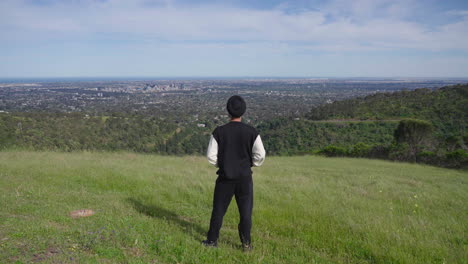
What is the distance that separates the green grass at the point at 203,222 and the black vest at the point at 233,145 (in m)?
1.05

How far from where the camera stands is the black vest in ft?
13.4

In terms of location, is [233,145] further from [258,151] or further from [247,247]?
[247,247]

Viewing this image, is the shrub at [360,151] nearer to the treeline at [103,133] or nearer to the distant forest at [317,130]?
the distant forest at [317,130]

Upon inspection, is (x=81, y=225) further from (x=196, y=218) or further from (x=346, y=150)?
(x=346, y=150)

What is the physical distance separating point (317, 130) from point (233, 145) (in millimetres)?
48042

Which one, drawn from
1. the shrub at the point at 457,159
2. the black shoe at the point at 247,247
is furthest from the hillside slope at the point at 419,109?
the black shoe at the point at 247,247

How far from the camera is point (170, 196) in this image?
759 centimetres

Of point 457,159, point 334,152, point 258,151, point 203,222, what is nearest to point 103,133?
point 334,152

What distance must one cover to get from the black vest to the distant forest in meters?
25.3

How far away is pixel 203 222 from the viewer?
579 centimetres

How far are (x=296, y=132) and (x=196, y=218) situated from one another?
153 ft

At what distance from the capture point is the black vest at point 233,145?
407 centimetres

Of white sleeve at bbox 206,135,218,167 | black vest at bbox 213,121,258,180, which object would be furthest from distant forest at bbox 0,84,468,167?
white sleeve at bbox 206,135,218,167

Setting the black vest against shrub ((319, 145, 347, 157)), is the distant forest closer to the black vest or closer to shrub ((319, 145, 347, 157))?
shrub ((319, 145, 347, 157))
